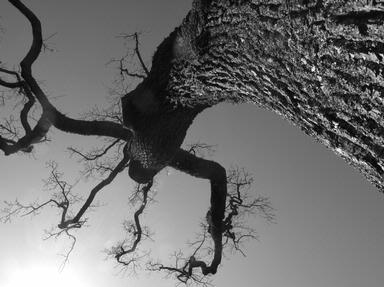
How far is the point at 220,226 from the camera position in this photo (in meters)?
8.05

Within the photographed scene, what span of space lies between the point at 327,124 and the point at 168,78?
268 cm

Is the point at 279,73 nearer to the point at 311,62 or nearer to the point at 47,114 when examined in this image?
the point at 311,62

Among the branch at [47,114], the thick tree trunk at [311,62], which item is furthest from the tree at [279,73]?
the branch at [47,114]

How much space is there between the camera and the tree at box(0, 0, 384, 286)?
153cm

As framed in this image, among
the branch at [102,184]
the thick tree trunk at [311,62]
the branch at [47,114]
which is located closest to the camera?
the thick tree trunk at [311,62]

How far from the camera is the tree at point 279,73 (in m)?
1.53

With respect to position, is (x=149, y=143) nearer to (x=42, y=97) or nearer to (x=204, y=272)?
(x=42, y=97)

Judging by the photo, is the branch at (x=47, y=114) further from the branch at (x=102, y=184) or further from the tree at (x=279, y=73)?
the tree at (x=279, y=73)

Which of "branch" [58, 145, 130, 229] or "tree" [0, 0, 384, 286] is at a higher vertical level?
"branch" [58, 145, 130, 229]

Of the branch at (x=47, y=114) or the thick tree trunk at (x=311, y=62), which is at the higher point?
the branch at (x=47, y=114)

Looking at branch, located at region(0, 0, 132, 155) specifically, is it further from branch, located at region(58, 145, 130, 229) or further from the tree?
the tree

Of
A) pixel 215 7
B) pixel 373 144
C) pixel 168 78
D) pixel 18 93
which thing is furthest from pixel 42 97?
pixel 373 144

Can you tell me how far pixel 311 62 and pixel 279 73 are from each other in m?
0.41

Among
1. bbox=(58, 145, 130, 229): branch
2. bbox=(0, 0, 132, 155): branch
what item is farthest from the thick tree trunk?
bbox=(58, 145, 130, 229): branch
